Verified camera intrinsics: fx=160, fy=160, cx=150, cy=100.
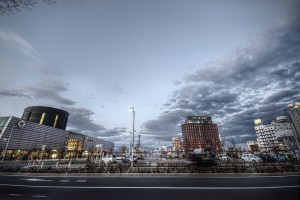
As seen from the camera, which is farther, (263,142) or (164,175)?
(263,142)

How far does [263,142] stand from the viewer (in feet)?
651

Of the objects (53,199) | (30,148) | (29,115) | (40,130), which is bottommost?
(53,199)

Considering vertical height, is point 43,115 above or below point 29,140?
above

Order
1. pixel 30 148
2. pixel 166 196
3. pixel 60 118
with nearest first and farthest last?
1. pixel 166 196
2. pixel 30 148
3. pixel 60 118

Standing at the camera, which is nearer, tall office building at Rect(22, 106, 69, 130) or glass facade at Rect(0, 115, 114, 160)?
glass facade at Rect(0, 115, 114, 160)

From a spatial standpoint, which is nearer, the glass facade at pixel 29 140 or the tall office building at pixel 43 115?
the glass facade at pixel 29 140

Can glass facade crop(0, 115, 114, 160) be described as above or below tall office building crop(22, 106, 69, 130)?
below

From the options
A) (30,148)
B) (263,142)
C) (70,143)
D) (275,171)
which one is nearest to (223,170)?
(275,171)

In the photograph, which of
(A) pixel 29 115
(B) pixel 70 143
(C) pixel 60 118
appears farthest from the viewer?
(C) pixel 60 118

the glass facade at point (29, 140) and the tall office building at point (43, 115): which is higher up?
the tall office building at point (43, 115)

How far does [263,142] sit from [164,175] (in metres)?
233

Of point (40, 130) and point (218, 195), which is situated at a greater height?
point (40, 130)

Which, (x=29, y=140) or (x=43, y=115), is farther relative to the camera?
(x=43, y=115)

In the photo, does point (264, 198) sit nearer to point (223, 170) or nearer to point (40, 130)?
point (223, 170)
